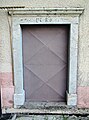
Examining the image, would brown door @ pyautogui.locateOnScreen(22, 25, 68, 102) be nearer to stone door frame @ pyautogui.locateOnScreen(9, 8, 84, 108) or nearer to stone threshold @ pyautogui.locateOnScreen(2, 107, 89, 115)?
stone door frame @ pyautogui.locateOnScreen(9, 8, 84, 108)

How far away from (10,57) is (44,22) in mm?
1313

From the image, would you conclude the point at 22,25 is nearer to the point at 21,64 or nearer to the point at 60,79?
Result: the point at 21,64

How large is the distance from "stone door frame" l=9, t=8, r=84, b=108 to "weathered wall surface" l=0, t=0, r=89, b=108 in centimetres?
12

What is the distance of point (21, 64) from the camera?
5.70 m

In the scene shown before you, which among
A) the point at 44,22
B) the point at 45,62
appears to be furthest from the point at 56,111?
the point at 44,22

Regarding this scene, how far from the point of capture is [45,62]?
589 cm

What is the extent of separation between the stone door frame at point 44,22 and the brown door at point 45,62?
26cm

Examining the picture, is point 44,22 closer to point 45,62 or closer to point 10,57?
point 45,62

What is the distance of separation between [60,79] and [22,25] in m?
1.87

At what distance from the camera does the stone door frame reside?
5.32 metres

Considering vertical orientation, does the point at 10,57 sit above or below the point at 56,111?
above

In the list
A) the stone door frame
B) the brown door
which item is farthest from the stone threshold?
the brown door

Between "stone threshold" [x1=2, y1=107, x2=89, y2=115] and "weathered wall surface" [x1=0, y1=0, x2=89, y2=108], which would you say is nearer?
"weathered wall surface" [x1=0, y1=0, x2=89, y2=108]

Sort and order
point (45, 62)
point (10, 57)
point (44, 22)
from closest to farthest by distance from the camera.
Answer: point (44, 22) → point (10, 57) → point (45, 62)
